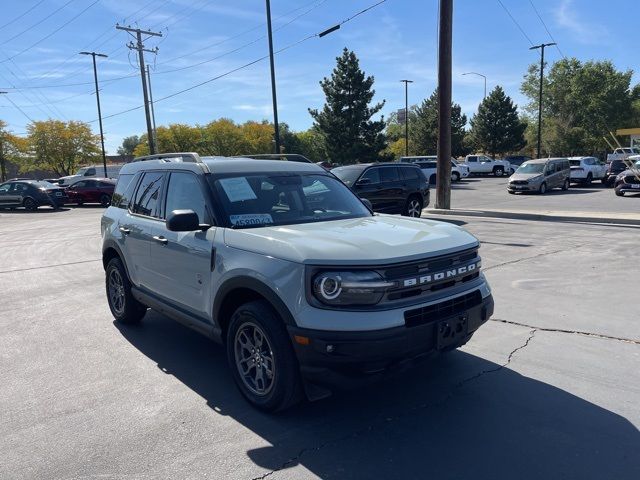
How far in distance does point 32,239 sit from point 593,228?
Answer: 50.1 feet

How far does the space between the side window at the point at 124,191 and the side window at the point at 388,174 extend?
994 centimetres

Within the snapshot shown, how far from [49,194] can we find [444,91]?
20524 mm

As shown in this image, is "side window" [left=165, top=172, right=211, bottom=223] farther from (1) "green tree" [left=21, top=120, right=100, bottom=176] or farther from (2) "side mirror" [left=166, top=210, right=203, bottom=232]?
(1) "green tree" [left=21, top=120, right=100, bottom=176]

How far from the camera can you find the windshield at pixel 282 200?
418 cm

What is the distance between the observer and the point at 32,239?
14312 millimetres

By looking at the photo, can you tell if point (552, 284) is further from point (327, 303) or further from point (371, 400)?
point (327, 303)

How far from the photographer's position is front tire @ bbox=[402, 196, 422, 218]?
1563 centimetres

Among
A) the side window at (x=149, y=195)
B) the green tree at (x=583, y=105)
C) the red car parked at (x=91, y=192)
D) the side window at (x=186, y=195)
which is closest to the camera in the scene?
the side window at (x=186, y=195)

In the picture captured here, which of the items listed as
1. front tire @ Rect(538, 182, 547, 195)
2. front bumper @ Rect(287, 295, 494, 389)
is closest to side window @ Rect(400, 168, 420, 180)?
front tire @ Rect(538, 182, 547, 195)

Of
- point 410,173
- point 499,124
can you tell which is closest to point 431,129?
point 499,124

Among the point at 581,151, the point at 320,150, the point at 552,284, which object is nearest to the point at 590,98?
the point at 581,151

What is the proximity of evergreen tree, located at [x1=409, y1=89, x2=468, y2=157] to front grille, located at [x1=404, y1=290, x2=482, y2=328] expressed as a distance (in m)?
57.3

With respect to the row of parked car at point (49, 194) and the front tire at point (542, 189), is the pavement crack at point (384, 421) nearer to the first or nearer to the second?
the front tire at point (542, 189)

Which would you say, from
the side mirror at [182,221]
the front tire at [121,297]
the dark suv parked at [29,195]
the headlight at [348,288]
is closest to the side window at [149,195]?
the front tire at [121,297]
